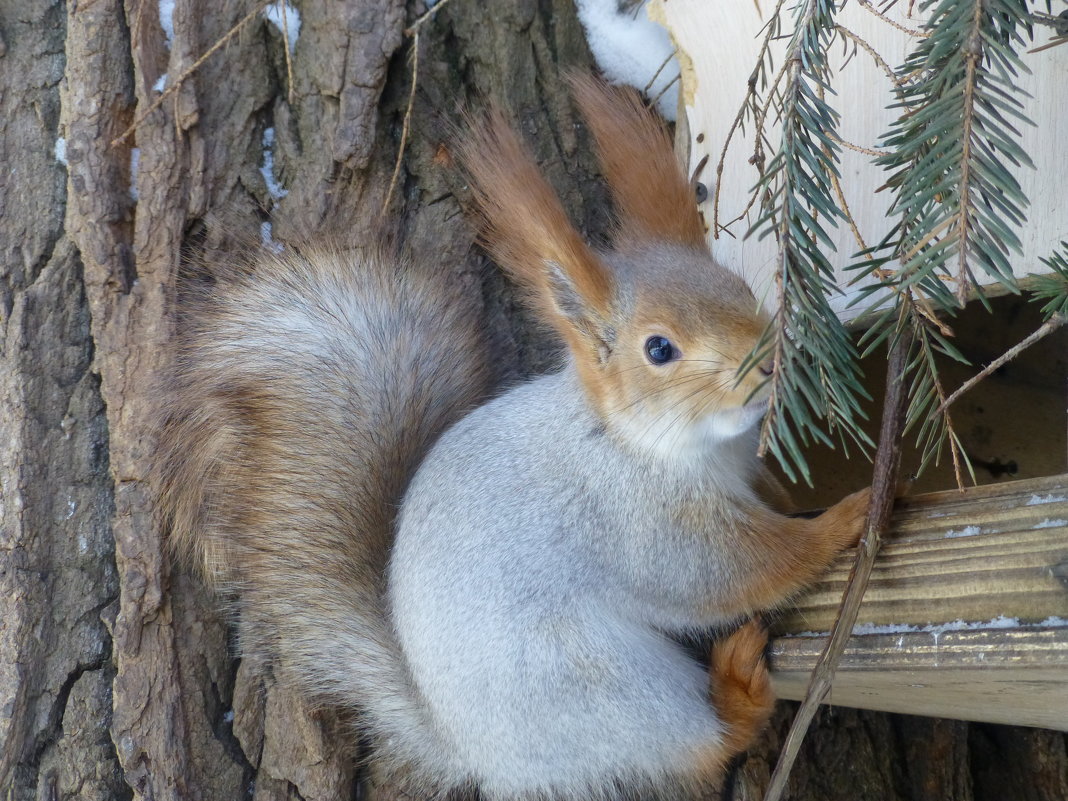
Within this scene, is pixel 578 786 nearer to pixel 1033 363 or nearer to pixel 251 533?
pixel 251 533

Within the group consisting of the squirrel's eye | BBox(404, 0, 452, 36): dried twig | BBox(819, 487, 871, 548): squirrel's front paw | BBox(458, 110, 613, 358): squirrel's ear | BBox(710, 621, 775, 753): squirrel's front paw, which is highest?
BBox(404, 0, 452, 36): dried twig

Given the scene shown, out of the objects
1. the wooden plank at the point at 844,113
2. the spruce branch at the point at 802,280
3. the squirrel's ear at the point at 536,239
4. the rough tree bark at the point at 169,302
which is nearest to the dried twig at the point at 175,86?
the rough tree bark at the point at 169,302

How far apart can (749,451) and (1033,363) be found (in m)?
0.65

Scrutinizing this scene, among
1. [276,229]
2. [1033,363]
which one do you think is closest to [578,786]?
[276,229]

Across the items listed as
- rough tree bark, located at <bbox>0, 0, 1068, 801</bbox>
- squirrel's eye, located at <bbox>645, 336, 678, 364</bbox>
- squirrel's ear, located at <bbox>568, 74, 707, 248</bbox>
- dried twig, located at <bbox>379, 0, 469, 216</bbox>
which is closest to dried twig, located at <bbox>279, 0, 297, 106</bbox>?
rough tree bark, located at <bbox>0, 0, 1068, 801</bbox>

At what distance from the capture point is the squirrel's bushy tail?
1425mm

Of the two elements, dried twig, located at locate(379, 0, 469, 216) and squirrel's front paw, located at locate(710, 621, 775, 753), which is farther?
dried twig, located at locate(379, 0, 469, 216)

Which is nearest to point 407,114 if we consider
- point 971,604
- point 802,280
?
point 802,280

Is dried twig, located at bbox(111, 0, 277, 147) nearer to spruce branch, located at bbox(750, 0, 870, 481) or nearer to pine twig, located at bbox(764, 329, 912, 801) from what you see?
spruce branch, located at bbox(750, 0, 870, 481)

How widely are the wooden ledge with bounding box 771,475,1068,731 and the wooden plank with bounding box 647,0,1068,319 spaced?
299 mm

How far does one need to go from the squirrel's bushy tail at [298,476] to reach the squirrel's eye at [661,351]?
405 millimetres

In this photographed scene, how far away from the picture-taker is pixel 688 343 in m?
1.26

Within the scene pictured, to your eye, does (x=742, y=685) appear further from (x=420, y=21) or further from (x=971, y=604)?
(x=420, y=21)

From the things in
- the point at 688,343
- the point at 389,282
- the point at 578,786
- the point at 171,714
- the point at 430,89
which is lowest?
the point at 578,786
